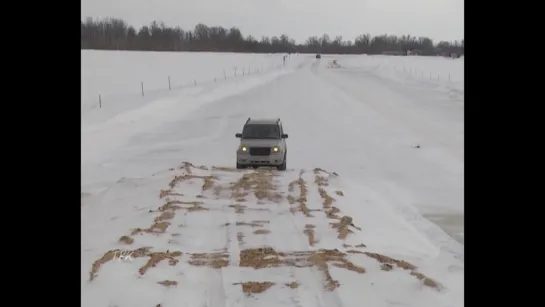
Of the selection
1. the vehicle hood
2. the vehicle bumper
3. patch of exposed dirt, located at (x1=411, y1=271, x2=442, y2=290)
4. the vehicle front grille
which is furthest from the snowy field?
the vehicle hood

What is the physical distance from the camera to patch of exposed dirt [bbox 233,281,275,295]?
742 centimetres

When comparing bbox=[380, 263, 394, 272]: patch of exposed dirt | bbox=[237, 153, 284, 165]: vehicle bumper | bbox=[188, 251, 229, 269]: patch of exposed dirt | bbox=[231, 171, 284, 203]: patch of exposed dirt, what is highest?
bbox=[237, 153, 284, 165]: vehicle bumper

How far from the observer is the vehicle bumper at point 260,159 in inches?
649

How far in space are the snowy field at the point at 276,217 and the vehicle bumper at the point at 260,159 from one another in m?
0.28

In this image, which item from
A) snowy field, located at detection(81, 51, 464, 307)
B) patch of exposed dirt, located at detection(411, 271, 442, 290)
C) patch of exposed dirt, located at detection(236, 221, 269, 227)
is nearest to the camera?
snowy field, located at detection(81, 51, 464, 307)

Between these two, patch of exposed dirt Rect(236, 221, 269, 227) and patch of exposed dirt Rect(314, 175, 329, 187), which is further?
patch of exposed dirt Rect(314, 175, 329, 187)

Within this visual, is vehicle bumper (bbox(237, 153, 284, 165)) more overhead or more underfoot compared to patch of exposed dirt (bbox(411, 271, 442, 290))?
more overhead

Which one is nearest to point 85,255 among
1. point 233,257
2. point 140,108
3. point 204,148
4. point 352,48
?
point 233,257

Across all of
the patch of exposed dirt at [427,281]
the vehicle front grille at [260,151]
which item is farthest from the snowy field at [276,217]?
the vehicle front grille at [260,151]

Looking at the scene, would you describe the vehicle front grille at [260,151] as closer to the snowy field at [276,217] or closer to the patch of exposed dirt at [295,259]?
the snowy field at [276,217]

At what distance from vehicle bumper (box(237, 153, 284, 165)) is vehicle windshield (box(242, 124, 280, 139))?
27.6 inches

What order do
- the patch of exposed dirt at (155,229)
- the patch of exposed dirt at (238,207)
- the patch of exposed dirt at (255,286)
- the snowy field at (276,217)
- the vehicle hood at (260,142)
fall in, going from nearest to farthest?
the patch of exposed dirt at (255,286), the snowy field at (276,217), the patch of exposed dirt at (155,229), the patch of exposed dirt at (238,207), the vehicle hood at (260,142)

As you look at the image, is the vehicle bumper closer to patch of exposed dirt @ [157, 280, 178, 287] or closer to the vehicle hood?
the vehicle hood
